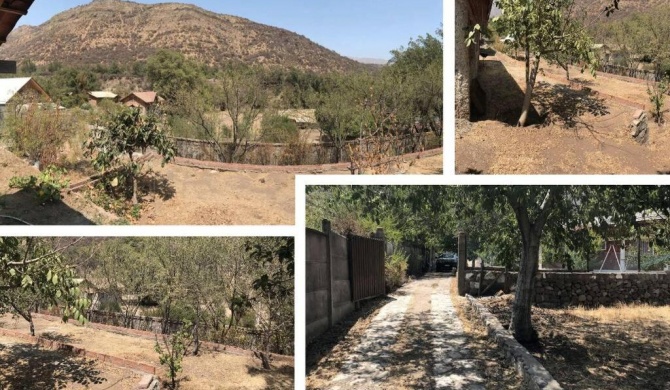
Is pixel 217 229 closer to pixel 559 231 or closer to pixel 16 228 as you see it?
pixel 16 228

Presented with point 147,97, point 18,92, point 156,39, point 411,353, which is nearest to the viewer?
point 411,353

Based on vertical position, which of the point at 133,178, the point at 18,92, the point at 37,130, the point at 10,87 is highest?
the point at 10,87

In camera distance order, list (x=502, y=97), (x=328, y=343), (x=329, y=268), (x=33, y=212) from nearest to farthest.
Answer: (x=328, y=343) → (x=329, y=268) → (x=502, y=97) → (x=33, y=212)

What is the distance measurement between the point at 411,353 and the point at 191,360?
2.84m

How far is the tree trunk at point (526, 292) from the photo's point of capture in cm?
500

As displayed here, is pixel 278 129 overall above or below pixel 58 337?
above

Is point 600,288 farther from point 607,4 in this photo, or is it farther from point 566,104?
point 607,4

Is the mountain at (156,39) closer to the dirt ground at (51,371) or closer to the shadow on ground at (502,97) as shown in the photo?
the shadow on ground at (502,97)

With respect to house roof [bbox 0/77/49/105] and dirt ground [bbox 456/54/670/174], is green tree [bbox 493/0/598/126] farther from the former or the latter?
house roof [bbox 0/77/49/105]

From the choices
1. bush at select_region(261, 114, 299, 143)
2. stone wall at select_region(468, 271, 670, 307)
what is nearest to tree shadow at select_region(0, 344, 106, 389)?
stone wall at select_region(468, 271, 670, 307)

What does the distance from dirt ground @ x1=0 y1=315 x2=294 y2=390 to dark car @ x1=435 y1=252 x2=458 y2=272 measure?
254 centimetres

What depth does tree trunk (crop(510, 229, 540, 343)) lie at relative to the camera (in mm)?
5004

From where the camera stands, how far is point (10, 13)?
3.56 meters

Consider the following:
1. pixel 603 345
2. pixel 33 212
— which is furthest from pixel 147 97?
pixel 603 345
